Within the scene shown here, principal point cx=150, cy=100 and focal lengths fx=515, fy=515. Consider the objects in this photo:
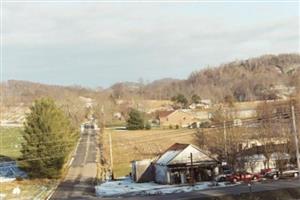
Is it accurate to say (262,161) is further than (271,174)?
Yes

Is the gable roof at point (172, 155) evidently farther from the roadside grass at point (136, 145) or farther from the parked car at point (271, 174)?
the roadside grass at point (136, 145)

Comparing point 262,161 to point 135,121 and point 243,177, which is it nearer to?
point 243,177

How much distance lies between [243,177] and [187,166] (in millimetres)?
5028

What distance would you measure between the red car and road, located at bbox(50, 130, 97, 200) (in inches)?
438

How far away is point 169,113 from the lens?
344 ft

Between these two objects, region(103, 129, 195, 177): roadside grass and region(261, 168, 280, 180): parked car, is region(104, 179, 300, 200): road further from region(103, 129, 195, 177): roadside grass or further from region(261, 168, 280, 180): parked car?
region(103, 129, 195, 177): roadside grass

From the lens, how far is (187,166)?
43.5 m

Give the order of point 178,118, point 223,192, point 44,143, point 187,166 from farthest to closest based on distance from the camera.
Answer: point 178,118 → point 44,143 → point 187,166 → point 223,192

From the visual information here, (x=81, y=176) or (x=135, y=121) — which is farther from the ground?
(x=135, y=121)

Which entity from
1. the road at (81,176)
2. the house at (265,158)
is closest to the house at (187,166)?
the house at (265,158)

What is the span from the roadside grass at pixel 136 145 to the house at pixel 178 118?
11.4 meters

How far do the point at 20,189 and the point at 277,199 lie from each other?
24966 millimetres

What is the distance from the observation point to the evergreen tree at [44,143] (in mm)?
51594

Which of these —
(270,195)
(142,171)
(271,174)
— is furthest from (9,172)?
(270,195)
